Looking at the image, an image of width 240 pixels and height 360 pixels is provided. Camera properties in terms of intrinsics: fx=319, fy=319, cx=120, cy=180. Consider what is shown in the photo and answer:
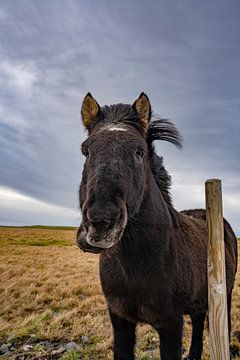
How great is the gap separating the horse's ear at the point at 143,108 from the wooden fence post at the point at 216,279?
102cm

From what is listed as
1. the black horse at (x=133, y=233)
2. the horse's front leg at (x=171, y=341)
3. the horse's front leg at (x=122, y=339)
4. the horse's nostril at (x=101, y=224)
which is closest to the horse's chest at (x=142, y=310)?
the black horse at (x=133, y=233)

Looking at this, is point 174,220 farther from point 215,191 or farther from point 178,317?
point 178,317

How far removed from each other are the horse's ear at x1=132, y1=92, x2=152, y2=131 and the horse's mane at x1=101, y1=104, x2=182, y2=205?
56mm

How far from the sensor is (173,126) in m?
4.43

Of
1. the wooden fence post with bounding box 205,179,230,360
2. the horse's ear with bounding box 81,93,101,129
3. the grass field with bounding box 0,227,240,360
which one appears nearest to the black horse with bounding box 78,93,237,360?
the horse's ear with bounding box 81,93,101,129

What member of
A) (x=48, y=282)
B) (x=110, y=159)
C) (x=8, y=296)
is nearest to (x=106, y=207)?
(x=110, y=159)

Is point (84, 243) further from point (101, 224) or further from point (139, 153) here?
point (139, 153)

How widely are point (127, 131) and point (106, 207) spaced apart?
1.17 meters

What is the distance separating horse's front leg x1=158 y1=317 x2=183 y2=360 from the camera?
351 centimetres

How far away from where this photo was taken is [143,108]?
3770 mm

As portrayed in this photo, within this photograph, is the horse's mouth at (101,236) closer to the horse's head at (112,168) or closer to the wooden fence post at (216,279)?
the horse's head at (112,168)

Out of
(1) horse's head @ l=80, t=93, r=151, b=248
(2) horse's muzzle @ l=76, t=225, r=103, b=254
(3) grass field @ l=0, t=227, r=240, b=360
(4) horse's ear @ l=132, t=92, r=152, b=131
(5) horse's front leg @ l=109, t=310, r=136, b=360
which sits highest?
(4) horse's ear @ l=132, t=92, r=152, b=131

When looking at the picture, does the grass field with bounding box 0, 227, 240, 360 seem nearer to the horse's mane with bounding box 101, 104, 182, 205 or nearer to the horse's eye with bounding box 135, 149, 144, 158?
the horse's mane with bounding box 101, 104, 182, 205

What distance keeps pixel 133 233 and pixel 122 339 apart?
58.8 inches
